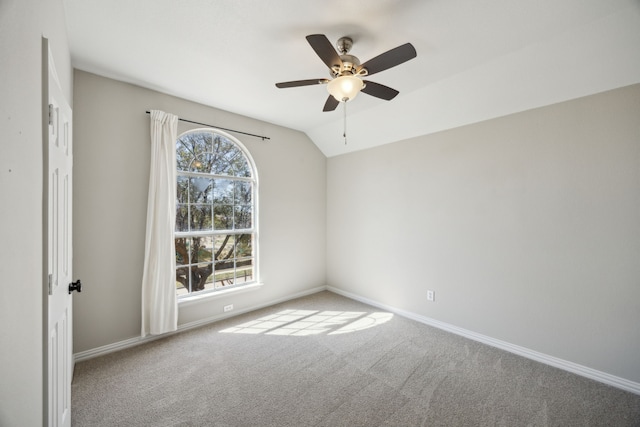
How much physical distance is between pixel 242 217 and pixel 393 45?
2.77 m

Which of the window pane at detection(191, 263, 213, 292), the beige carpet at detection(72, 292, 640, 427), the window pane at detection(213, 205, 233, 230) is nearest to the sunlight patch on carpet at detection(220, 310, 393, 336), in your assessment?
the beige carpet at detection(72, 292, 640, 427)

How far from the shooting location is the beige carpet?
1771mm

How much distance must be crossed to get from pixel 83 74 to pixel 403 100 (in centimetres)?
331

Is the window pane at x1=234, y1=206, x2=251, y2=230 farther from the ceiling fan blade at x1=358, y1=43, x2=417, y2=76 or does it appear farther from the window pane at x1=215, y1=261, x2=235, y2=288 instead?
the ceiling fan blade at x1=358, y1=43, x2=417, y2=76

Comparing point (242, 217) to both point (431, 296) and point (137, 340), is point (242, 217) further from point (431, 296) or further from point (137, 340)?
point (431, 296)

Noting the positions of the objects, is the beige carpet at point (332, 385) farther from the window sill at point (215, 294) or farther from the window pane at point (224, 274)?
the window pane at point (224, 274)

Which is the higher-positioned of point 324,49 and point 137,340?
point 324,49

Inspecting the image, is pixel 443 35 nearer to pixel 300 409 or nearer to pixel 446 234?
pixel 446 234

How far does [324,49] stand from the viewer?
1659mm

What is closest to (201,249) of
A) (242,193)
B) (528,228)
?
(242,193)

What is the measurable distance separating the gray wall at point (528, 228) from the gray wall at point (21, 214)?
3.37m

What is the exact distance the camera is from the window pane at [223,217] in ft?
11.1

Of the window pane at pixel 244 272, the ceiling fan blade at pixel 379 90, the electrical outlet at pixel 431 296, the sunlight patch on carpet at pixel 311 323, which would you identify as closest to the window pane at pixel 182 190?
the window pane at pixel 244 272

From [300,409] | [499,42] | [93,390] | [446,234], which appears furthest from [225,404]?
[499,42]
